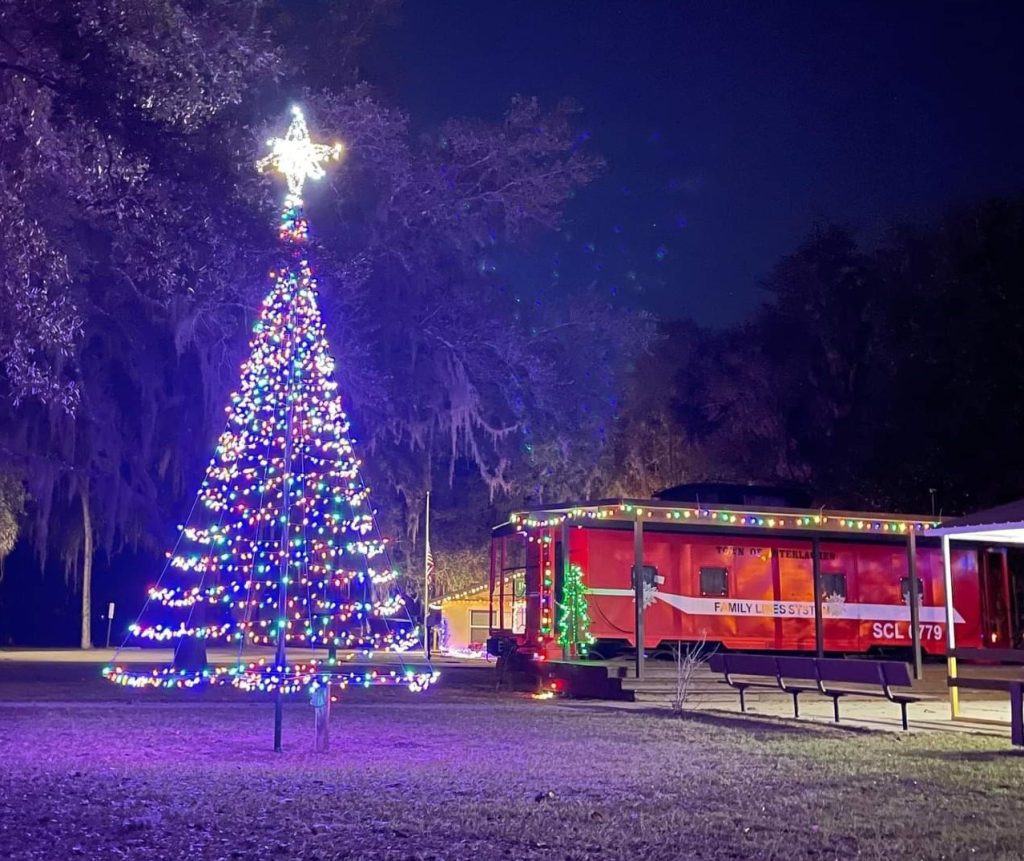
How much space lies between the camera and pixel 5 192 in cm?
996

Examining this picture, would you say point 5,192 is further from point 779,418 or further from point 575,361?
point 779,418

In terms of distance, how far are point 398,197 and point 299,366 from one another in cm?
895

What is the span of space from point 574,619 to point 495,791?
11149 mm

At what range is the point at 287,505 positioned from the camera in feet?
32.1

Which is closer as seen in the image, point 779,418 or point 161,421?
point 161,421

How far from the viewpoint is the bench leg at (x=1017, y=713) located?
1020 centimetres

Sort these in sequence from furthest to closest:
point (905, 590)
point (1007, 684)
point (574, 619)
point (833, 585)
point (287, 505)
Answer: point (905, 590) → point (833, 585) → point (574, 619) → point (1007, 684) → point (287, 505)

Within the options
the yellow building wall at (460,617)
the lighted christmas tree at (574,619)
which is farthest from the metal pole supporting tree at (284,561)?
the yellow building wall at (460,617)

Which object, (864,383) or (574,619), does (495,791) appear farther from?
(864,383)

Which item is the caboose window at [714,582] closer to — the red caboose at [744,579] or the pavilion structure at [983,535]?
the red caboose at [744,579]

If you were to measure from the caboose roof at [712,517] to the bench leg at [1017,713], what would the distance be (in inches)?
265

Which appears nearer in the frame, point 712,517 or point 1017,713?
point 1017,713

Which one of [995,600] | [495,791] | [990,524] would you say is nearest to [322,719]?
[495,791]

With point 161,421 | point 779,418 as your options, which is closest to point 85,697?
point 161,421
